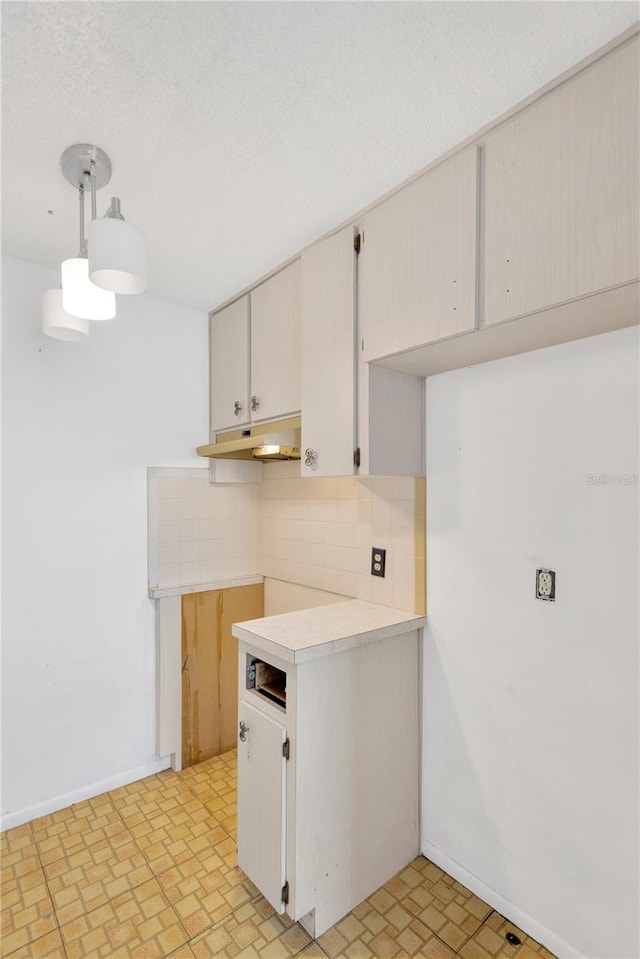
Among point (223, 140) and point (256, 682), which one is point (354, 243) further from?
point (256, 682)

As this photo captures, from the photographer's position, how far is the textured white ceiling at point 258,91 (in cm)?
102

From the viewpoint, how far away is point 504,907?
62.6 inches

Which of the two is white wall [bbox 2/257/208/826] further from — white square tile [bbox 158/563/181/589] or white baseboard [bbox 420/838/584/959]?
white baseboard [bbox 420/838/584/959]

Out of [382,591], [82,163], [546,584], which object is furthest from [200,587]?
[82,163]

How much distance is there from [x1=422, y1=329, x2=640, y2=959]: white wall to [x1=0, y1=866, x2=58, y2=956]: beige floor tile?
52.0 inches

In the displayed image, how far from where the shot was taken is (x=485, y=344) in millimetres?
1480

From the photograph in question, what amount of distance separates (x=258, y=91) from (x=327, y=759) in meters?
1.92

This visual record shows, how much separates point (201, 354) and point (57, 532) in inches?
45.5

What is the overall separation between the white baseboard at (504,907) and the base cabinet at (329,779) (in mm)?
99

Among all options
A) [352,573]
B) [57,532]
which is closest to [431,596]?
[352,573]

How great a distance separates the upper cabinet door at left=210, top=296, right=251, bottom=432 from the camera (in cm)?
236

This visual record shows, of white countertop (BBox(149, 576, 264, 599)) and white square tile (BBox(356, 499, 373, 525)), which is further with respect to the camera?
white countertop (BBox(149, 576, 264, 599))

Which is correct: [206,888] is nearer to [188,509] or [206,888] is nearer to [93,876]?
[93,876]

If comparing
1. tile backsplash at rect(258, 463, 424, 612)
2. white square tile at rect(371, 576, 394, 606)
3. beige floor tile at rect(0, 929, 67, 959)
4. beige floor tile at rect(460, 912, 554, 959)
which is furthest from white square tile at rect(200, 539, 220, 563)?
beige floor tile at rect(460, 912, 554, 959)
